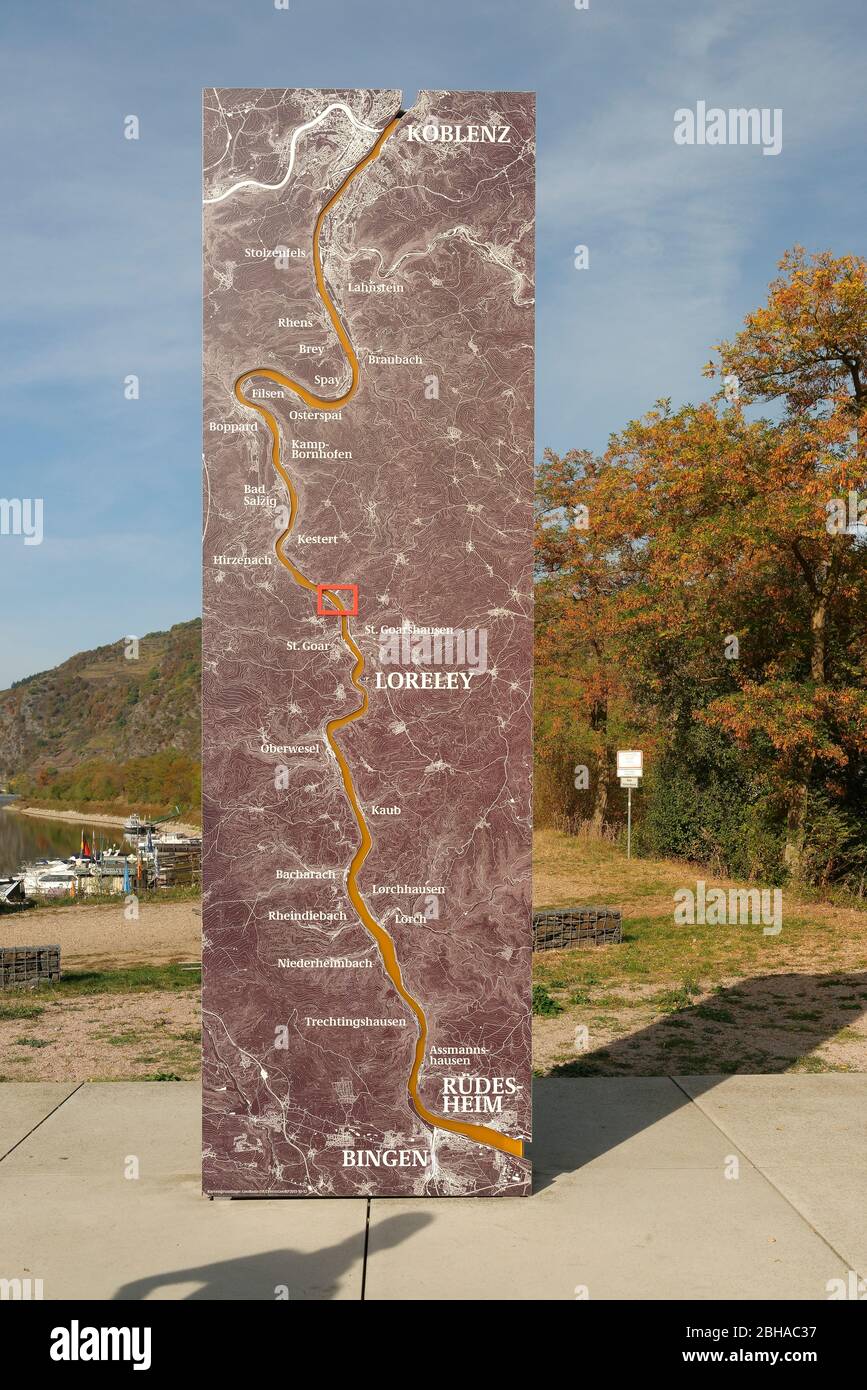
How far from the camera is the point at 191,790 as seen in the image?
9781 centimetres

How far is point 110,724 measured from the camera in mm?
145375

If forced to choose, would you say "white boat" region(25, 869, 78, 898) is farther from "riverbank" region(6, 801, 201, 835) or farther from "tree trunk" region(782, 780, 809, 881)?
"riverbank" region(6, 801, 201, 835)

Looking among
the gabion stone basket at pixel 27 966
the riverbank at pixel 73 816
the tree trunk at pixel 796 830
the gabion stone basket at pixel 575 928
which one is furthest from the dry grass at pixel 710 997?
the riverbank at pixel 73 816

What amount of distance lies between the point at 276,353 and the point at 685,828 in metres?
19.3

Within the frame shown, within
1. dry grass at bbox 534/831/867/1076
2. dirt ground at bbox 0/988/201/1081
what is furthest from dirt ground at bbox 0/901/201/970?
dry grass at bbox 534/831/867/1076

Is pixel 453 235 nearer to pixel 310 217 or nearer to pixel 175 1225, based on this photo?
pixel 310 217

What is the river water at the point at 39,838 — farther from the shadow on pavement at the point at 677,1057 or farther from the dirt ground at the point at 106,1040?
the shadow on pavement at the point at 677,1057

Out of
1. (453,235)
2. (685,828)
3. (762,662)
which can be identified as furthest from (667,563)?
(453,235)

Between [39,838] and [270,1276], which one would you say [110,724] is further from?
[270,1276]

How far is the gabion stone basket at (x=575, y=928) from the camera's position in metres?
13.5

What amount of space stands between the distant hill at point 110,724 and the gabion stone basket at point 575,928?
276ft

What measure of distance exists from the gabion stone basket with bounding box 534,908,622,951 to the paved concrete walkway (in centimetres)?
723

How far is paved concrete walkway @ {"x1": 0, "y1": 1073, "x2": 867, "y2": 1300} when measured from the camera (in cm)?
411

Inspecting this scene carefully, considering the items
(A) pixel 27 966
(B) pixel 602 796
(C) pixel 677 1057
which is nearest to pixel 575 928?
(C) pixel 677 1057
